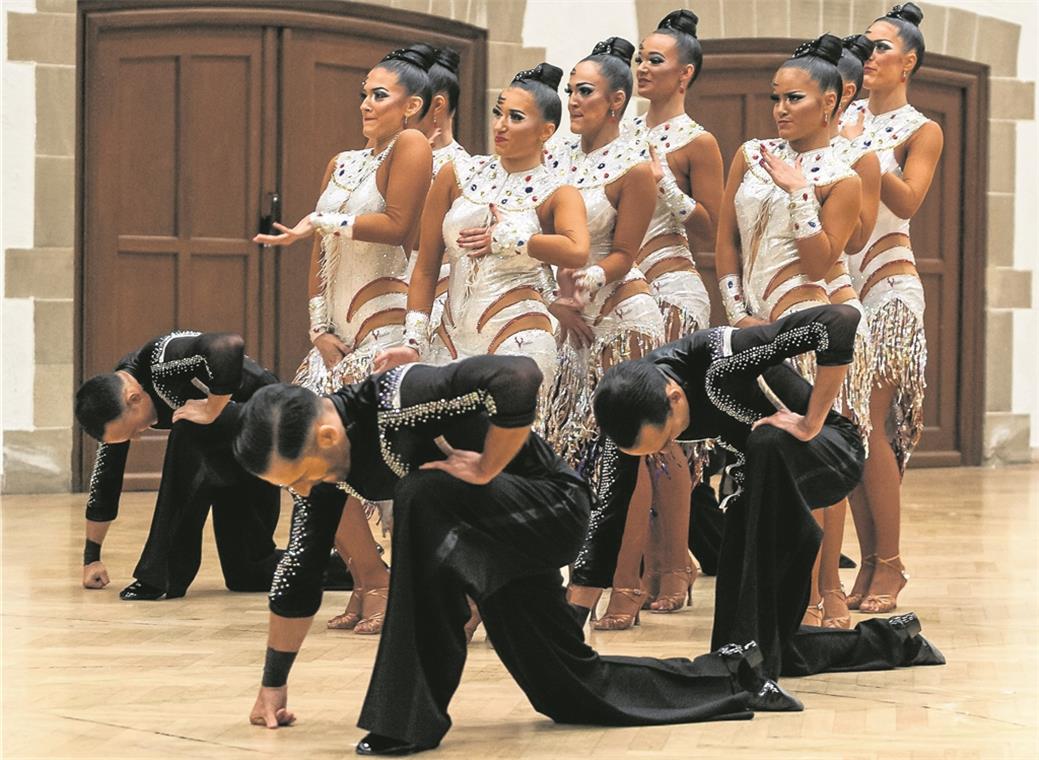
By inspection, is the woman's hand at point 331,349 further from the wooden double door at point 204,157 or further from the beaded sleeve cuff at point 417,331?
the wooden double door at point 204,157

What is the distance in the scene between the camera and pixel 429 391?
359cm

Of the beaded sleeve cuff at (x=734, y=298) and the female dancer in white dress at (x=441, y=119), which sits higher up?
the female dancer in white dress at (x=441, y=119)

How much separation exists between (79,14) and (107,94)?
37 centimetres

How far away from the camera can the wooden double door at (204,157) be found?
838 centimetres

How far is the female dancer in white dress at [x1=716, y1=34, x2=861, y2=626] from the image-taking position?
490cm

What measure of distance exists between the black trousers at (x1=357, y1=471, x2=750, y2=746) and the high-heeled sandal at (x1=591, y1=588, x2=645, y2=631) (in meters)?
1.09

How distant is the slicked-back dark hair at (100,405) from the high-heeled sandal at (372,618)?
0.89m

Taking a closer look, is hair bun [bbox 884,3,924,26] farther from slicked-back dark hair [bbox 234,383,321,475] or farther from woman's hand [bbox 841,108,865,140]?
slicked-back dark hair [bbox 234,383,321,475]

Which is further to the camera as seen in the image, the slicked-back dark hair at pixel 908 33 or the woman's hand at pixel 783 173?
the slicked-back dark hair at pixel 908 33

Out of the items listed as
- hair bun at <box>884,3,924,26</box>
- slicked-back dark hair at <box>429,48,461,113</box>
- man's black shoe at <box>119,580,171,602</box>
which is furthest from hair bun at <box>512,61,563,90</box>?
man's black shoe at <box>119,580,171,602</box>

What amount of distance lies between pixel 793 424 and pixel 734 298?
94 centimetres

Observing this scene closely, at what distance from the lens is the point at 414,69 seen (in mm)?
5199

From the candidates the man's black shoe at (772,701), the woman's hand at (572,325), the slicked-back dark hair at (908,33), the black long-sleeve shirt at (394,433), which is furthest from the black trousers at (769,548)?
the slicked-back dark hair at (908,33)

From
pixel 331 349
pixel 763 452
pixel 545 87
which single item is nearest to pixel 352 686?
pixel 763 452
